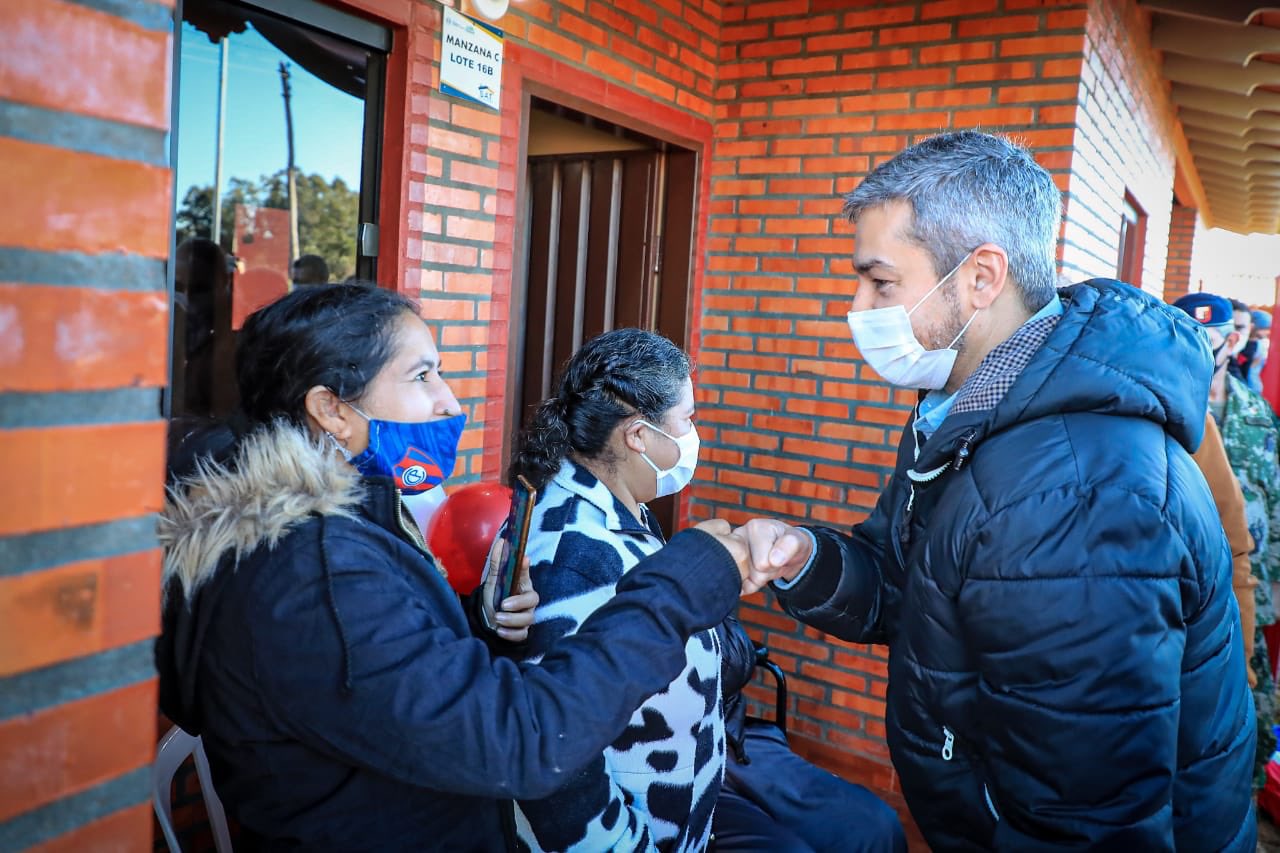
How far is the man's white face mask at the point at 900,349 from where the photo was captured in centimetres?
177

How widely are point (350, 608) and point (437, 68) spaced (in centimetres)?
232

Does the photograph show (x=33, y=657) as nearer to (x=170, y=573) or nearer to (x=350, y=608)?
(x=350, y=608)

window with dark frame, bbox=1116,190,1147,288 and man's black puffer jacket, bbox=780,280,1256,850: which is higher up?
window with dark frame, bbox=1116,190,1147,288

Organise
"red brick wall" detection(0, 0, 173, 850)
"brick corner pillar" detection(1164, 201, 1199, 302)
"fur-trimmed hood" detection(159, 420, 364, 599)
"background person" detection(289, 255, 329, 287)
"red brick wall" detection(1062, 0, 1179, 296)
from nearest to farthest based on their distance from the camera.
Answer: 1. "red brick wall" detection(0, 0, 173, 850)
2. "fur-trimmed hood" detection(159, 420, 364, 599)
3. "background person" detection(289, 255, 329, 287)
4. "red brick wall" detection(1062, 0, 1179, 296)
5. "brick corner pillar" detection(1164, 201, 1199, 302)

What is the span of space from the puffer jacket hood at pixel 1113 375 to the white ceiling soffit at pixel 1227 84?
3.22m

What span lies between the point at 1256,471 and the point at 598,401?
3.59m

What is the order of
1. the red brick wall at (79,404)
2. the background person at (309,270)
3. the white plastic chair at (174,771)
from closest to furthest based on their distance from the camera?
1. the red brick wall at (79,404)
2. the white plastic chair at (174,771)
3. the background person at (309,270)

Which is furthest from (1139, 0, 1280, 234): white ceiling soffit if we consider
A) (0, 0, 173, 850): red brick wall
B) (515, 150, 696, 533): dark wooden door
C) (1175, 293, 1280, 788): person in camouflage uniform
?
(0, 0, 173, 850): red brick wall

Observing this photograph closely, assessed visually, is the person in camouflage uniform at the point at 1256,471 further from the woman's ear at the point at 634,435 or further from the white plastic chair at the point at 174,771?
the white plastic chair at the point at 174,771

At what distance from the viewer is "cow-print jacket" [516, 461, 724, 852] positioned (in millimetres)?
1705

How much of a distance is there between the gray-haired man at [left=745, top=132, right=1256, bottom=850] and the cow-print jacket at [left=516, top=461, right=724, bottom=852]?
15.5 inches

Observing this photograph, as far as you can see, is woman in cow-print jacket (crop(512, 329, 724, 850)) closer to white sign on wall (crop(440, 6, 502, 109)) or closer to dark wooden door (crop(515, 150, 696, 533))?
white sign on wall (crop(440, 6, 502, 109))

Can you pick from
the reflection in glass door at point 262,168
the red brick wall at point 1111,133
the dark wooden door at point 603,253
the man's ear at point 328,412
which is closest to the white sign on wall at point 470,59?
the reflection in glass door at point 262,168

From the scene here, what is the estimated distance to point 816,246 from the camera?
4.23m
